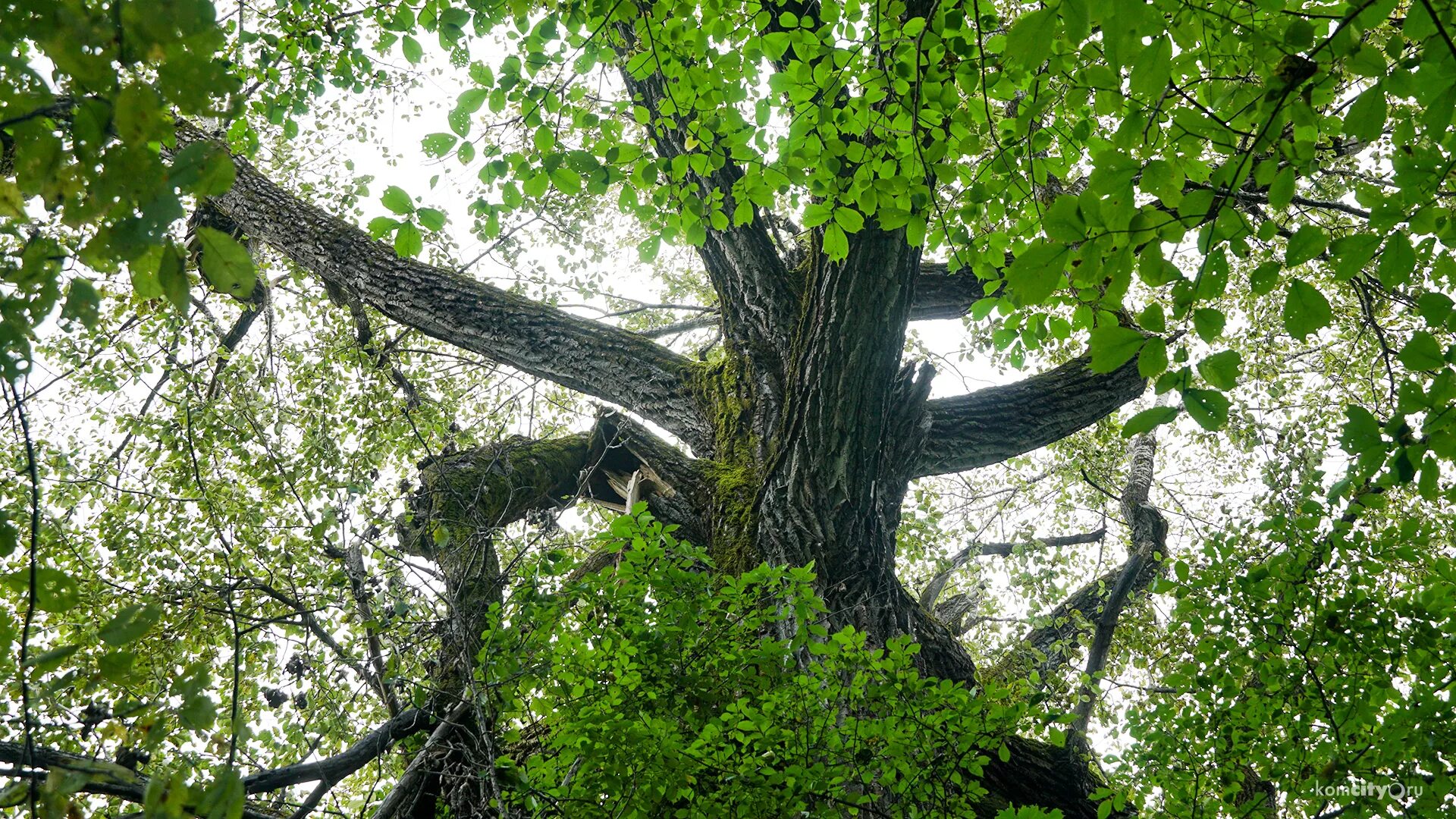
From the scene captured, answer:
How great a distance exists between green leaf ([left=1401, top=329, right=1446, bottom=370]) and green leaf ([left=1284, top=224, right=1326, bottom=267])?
246 mm

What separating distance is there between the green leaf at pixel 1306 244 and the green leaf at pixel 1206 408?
0.33m

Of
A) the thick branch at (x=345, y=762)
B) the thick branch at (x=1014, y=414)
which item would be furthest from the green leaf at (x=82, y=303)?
the thick branch at (x=1014, y=414)

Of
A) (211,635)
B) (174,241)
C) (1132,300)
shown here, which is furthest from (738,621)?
(1132,300)

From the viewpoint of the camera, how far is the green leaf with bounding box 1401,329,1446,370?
1476 millimetres

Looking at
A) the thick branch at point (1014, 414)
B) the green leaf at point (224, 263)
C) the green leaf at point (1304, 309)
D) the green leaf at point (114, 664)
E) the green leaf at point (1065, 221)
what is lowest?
the green leaf at point (114, 664)

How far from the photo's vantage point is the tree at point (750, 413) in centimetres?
134

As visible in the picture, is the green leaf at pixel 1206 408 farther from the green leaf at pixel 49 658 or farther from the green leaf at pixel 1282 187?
the green leaf at pixel 49 658

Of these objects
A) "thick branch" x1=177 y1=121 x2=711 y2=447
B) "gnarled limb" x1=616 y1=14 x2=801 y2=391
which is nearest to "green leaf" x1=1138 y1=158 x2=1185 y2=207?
"gnarled limb" x1=616 y1=14 x2=801 y2=391

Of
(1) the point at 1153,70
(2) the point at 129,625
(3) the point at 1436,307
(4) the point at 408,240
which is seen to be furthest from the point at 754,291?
(2) the point at 129,625

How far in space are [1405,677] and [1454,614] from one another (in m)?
0.54

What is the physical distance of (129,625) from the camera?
2.91 feet

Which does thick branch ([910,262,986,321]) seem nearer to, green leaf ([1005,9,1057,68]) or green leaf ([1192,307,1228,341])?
green leaf ([1192,307,1228,341])

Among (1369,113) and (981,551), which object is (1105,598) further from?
(1369,113)

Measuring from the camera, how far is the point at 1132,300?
716cm
